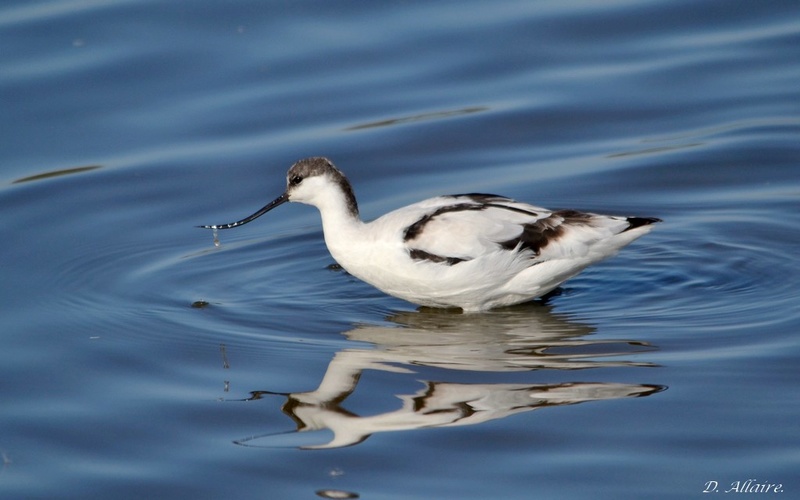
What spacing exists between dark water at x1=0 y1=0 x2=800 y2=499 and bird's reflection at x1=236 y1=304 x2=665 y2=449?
27 mm

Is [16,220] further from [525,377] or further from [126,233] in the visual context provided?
[525,377]

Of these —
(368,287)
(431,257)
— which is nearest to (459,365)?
(431,257)

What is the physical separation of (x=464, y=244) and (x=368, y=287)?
1.20 meters

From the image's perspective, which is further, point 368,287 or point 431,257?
point 368,287

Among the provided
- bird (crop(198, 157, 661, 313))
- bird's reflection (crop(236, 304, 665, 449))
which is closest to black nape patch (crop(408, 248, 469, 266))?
bird (crop(198, 157, 661, 313))

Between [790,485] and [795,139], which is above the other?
[795,139]

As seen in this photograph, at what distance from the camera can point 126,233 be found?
442 inches

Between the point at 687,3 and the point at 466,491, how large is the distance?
33.5 feet

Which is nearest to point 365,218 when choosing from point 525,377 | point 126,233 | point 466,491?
point 126,233

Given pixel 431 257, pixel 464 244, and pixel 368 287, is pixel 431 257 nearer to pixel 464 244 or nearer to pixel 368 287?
pixel 464 244

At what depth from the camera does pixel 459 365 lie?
8.37 meters

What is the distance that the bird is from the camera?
9391 millimetres

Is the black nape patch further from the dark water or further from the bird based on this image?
the dark water

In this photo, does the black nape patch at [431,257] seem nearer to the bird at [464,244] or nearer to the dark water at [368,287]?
the bird at [464,244]
